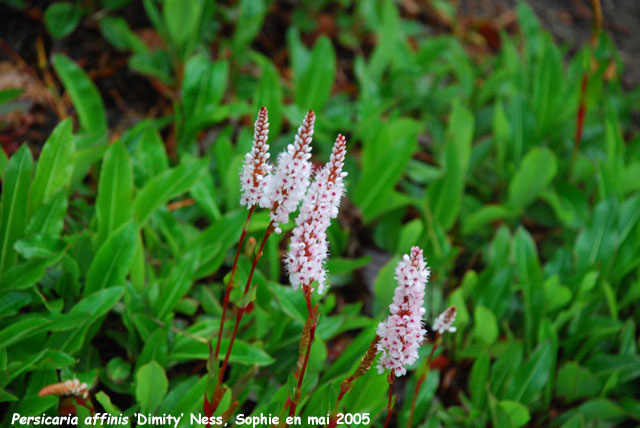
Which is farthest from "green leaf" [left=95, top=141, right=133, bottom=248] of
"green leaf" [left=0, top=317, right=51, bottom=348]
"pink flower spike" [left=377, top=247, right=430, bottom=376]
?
"pink flower spike" [left=377, top=247, right=430, bottom=376]

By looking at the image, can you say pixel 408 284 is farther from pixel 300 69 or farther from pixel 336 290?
pixel 300 69

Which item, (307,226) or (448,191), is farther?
(448,191)

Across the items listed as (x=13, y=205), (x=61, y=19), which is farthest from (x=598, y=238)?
(x=61, y=19)

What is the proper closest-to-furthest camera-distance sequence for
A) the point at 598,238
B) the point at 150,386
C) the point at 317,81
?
the point at 150,386 < the point at 598,238 < the point at 317,81

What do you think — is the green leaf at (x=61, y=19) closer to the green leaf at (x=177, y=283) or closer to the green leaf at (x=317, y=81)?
the green leaf at (x=317, y=81)

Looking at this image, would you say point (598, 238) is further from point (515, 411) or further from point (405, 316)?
point (405, 316)

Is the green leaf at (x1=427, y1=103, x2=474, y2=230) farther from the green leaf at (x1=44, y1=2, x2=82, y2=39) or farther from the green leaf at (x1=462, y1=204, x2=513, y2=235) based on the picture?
the green leaf at (x1=44, y1=2, x2=82, y2=39)

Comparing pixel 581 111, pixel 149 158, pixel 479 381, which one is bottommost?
pixel 479 381
